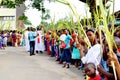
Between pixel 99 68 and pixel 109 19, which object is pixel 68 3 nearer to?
pixel 109 19

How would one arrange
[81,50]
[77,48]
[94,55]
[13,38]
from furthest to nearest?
[13,38] < [77,48] < [81,50] < [94,55]

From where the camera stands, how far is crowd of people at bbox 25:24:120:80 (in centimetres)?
422

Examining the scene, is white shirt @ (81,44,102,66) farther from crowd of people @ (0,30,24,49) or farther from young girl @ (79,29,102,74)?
crowd of people @ (0,30,24,49)

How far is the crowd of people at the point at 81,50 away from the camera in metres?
4.22

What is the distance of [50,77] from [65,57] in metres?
2.92

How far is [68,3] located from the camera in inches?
150

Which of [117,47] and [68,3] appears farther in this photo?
[117,47]

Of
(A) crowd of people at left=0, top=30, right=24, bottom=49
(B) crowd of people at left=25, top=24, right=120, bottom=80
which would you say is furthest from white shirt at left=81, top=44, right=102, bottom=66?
(A) crowd of people at left=0, top=30, right=24, bottom=49

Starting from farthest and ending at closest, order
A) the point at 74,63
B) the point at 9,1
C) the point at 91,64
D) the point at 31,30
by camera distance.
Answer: the point at 9,1 < the point at 31,30 < the point at 74,63 < the point at 91,64

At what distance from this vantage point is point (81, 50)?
5.73 metres

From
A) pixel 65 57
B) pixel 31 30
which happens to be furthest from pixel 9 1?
pixel 65 57

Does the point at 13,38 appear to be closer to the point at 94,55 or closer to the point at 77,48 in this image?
the point at 77,48

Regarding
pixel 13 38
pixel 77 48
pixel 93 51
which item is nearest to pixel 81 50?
pixel 93 51

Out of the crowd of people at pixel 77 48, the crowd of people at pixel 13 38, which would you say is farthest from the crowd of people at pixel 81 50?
the crowd of people at pixel 13 38
